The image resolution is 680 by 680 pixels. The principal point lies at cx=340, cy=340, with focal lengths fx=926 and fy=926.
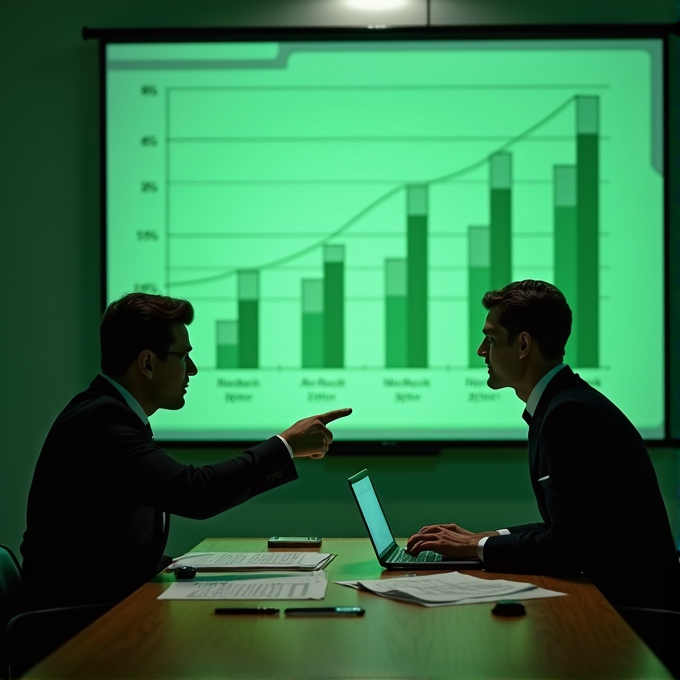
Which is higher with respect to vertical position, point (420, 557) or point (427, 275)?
point (427, 275)

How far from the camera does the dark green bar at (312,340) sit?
12.1ft

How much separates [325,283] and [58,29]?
150 cm

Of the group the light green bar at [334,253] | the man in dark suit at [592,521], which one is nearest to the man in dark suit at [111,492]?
the man in dark suit at [592,521]

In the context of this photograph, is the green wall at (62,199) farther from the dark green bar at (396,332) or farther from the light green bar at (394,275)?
the light green bar at (394,275)

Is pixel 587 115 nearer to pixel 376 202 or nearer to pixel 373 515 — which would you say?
pixel 376 202

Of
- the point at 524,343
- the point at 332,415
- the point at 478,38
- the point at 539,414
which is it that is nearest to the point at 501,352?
the point at 524,343

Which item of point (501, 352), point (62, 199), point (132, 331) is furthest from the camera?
point (62, 199)

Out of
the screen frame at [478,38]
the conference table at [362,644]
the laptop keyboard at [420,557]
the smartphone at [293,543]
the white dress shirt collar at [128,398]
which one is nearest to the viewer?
the conference table at [362,644]

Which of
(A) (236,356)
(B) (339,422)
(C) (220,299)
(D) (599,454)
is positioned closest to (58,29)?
(C) (220,299)

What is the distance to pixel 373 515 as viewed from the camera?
2463 mm

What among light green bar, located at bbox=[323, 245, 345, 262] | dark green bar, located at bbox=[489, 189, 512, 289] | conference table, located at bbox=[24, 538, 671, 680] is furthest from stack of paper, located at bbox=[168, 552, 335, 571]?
dark green bar, located at bbox=[489, 189, 512, 289]

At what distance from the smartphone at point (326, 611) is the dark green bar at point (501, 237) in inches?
82.7

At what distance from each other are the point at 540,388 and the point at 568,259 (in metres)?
1.30

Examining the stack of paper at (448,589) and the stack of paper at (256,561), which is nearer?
the stack of paper at (448,589)
